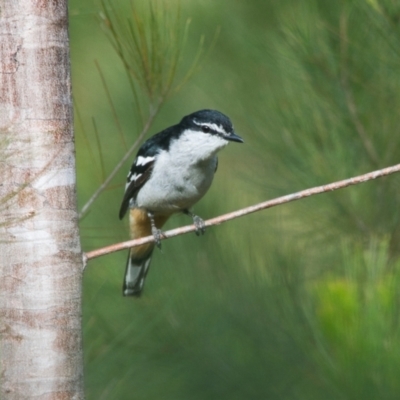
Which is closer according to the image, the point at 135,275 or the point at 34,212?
the point at 34,212

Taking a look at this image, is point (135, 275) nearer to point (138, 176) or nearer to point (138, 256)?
point (138, 256)

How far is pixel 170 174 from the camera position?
2777mm

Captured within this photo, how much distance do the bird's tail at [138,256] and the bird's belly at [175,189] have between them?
0.06m

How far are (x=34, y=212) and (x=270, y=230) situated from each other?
134 centimetres

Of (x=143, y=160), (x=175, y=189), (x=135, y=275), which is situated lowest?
(x=135, y=275)

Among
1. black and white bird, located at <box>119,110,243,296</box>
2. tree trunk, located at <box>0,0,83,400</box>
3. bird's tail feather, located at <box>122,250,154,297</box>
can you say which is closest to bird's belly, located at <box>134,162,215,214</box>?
black and white bird, located at <box>119,110,243,296</box>

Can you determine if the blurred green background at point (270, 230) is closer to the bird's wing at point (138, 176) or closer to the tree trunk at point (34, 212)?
the bird's wing at point (138, 176)

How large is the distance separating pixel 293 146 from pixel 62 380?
1.17 m

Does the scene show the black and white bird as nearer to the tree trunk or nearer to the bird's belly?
the bird's belly

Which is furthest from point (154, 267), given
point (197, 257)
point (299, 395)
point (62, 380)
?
point (62, 380)

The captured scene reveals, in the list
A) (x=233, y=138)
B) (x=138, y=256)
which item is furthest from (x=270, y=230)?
(x=138, y=256)

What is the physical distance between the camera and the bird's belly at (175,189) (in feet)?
8.86

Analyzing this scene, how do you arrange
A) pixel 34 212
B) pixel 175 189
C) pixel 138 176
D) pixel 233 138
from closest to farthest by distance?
pixel 34 212
pixel 233 138
pixel 175 189
pixel 138 176

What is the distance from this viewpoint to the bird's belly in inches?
106
